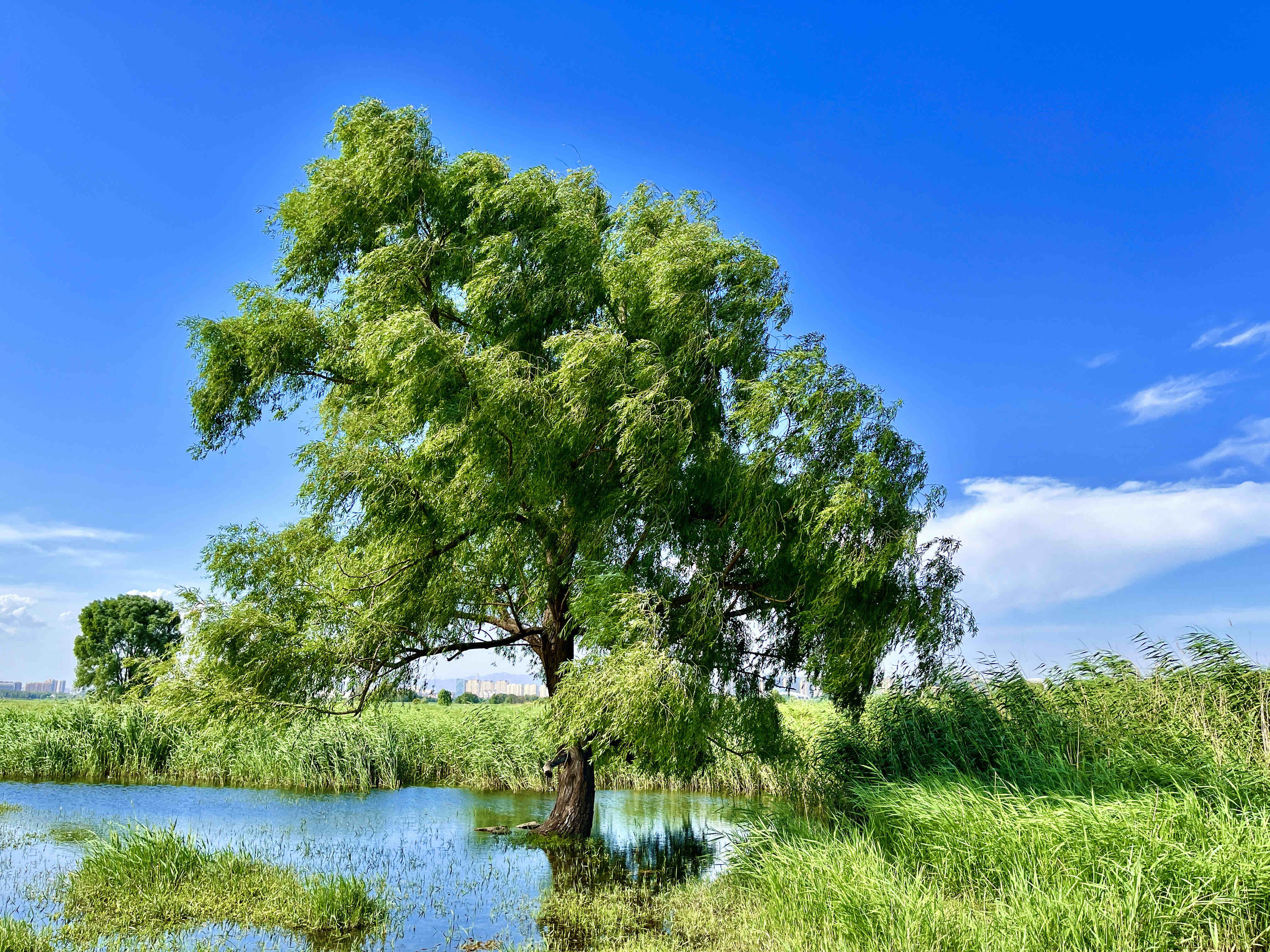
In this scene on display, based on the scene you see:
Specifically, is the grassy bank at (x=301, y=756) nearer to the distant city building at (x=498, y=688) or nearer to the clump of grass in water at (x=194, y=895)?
the clump of grass in water at (x=194, y=895)

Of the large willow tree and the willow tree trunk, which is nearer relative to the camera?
the large willow tree

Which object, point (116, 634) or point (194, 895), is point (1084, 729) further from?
point (116, 634)

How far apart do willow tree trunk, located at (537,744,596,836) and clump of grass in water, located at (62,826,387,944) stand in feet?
16.1

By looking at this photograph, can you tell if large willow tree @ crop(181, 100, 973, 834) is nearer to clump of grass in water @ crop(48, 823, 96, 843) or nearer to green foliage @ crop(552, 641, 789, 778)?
green foliage @ crop(552, 641, 789, 778)

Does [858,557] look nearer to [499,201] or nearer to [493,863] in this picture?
[493,863]

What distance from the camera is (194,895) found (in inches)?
374

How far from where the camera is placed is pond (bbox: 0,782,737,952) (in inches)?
375

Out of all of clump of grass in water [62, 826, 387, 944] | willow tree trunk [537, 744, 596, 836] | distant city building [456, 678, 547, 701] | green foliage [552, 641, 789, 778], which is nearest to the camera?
clump of grass in water [62, 826, 387, 944]

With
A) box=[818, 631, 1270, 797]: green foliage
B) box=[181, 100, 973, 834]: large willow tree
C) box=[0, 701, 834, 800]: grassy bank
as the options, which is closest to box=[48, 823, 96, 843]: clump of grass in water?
box=[181, 100, 973, 834]: large willow tree

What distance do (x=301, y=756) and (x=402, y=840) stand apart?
310 inches

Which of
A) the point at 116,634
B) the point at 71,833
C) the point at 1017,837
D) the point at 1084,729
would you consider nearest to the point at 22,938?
the point at 71,833

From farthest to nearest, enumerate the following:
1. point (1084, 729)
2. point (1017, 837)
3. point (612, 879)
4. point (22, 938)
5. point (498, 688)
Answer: point (498, 688)
point (1084, 729)
point (612, 879)
point (1017, 837)
point (22, 938)

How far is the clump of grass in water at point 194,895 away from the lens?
28.9 ft

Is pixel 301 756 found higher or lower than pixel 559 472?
lower
